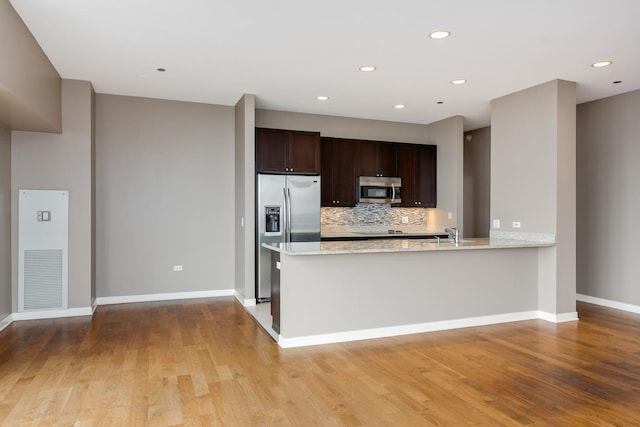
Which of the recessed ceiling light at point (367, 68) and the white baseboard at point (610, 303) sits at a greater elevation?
the recessed ceiling light at point (367, 68)

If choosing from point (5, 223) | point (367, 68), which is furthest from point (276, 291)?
point (5, 223)

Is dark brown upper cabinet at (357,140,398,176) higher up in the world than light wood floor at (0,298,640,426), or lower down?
higher up

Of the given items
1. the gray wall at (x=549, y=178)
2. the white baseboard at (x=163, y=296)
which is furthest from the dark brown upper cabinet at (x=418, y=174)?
the white baseboard at (x=163, y=296)

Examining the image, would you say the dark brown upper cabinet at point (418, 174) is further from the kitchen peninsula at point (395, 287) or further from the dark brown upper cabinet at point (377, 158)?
the kitchen peninsula at point (395, 287)

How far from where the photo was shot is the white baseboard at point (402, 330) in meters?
4.08

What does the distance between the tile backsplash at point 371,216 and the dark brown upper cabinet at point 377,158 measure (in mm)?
608

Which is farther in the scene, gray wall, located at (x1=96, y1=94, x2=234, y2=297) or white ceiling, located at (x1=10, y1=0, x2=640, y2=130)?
gray wall, located at (x1=96, y1=94, x2=234, y2=297)

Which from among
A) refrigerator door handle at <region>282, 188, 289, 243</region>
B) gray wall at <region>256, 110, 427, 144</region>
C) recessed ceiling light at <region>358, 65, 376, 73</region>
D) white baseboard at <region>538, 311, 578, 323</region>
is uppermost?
recessed ceiling light at <region>358, 65, 376, 73</region>

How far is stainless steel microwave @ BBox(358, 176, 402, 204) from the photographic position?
22.9ft

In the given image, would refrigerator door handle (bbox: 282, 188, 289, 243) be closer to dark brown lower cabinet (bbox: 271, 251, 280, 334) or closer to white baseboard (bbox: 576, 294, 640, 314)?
dark brown lower cabinet (bbox: 271, 251, 280, 334)

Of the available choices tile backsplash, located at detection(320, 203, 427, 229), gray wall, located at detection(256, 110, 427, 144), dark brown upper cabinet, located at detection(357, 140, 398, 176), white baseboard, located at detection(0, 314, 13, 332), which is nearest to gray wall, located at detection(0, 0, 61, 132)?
white baseboard, located at detection(0, 314, 13, 332)

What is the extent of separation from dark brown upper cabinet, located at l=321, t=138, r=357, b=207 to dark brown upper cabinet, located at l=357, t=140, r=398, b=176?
0.15 m

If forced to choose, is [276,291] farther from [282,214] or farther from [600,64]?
[600,64]

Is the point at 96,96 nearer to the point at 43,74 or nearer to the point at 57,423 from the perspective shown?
the point at 43,74
